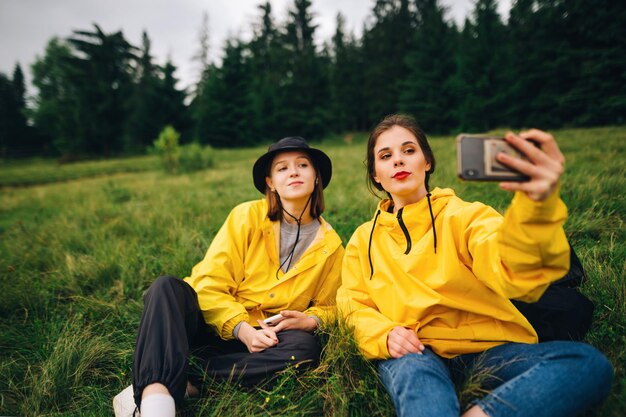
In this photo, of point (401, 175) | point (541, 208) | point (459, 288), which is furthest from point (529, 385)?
point (401, 175)

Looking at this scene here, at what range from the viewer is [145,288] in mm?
3326

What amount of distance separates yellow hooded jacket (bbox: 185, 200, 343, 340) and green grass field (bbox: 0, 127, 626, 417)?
392mm

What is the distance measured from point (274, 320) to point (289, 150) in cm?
128

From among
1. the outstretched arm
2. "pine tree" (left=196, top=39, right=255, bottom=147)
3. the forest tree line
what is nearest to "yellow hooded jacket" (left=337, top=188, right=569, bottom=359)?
the outstretched arm

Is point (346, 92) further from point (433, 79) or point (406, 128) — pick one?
point (406, 128)

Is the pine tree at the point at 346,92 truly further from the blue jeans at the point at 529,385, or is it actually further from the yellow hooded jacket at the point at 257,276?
the blue jeans at the point at 529,385

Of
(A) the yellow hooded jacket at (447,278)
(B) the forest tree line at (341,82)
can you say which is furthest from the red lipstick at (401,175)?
(B) the forest tree line at (341,82)

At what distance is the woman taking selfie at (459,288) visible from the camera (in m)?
1.25

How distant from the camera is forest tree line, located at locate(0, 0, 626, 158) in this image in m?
17.9

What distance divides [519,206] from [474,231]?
1.41 feet

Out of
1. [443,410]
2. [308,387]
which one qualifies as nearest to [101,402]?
[308,387]

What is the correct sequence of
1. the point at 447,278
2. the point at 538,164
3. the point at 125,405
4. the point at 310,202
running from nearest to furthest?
the point at 538,164 → the point at 447,278 → the point at 125,405 → the point at 310,202

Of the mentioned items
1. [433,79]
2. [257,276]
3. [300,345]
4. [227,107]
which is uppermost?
[433,79]

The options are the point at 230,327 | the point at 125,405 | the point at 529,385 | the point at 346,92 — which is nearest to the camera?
the point at 529,385
